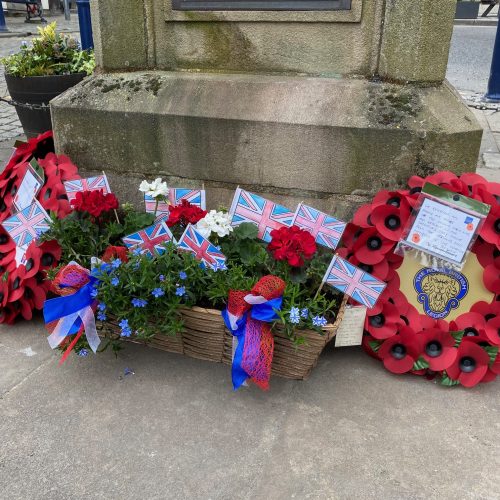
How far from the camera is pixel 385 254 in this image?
2441 millimetres

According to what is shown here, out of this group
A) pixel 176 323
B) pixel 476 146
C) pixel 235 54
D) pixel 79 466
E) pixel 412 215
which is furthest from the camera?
pixel 235 54

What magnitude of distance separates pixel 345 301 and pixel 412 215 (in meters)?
0.46

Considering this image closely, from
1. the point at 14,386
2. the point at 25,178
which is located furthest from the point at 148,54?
the point at 14,386

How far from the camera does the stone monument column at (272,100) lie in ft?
8.38

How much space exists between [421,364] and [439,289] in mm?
340

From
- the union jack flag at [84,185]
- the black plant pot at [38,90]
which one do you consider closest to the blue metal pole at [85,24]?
the black plant pot at [38,90]

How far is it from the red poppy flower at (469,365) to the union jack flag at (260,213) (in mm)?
908

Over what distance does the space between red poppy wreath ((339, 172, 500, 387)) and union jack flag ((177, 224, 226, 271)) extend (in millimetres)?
553

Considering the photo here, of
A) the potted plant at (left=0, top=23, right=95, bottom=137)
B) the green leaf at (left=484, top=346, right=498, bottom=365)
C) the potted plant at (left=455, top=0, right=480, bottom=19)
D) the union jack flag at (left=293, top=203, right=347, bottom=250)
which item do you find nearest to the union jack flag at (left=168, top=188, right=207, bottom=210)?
the union jack flag at (left=293, top=203, right=347, bottom=250)

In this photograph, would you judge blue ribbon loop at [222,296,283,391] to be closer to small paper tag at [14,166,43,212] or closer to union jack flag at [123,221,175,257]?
union jack flag at [123,221,175,257]

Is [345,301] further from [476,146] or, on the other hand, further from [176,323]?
[476,146]

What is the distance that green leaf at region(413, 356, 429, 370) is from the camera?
236 centimetres

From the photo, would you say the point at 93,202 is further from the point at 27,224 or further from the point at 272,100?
the point at 272,100

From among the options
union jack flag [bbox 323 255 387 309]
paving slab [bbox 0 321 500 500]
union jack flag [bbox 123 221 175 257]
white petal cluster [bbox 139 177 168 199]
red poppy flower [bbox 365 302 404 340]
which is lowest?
paving slab [bbox 0 321 500 500]
